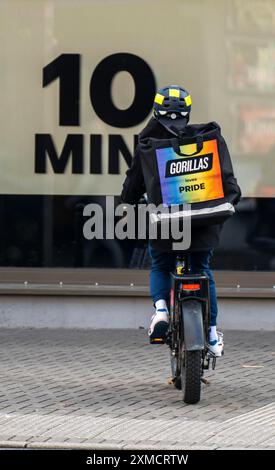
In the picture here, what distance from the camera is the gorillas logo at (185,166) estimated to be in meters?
7.31

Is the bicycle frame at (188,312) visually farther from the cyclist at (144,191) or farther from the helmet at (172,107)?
the helmet at (172,107)

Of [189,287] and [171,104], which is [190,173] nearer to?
[171,104]

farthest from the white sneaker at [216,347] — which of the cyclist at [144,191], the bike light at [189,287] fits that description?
the bike light at [189,287]

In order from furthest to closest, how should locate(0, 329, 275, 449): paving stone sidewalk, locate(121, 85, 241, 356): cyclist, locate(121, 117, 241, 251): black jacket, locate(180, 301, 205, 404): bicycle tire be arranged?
1. locate(121, 85, 241, 356): cyclist
2. locate(121, 117, 241, 251): black jacket
3. locate(180, 301, 205, 404): bicycle tire
4. locate(0, 329, 275, 449): paving stone sidewalk

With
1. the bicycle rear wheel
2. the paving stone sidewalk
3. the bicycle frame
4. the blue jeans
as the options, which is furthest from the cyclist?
the paving stone sidewalk

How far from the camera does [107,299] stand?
10539mm

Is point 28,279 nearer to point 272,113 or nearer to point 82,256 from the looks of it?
point 82,256

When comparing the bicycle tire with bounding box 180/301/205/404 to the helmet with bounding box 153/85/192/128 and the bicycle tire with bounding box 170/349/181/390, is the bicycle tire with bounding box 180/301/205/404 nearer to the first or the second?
the bicycle tire with bounding box 170/349/181/390

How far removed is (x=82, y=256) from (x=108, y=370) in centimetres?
216

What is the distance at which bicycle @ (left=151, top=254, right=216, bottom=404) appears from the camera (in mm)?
7242

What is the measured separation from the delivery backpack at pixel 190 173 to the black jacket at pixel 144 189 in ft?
0.14

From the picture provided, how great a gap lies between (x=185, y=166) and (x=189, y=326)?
3.20ft

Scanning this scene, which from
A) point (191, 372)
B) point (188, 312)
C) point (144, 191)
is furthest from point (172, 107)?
point (191, 372)

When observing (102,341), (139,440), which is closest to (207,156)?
(139,440)
